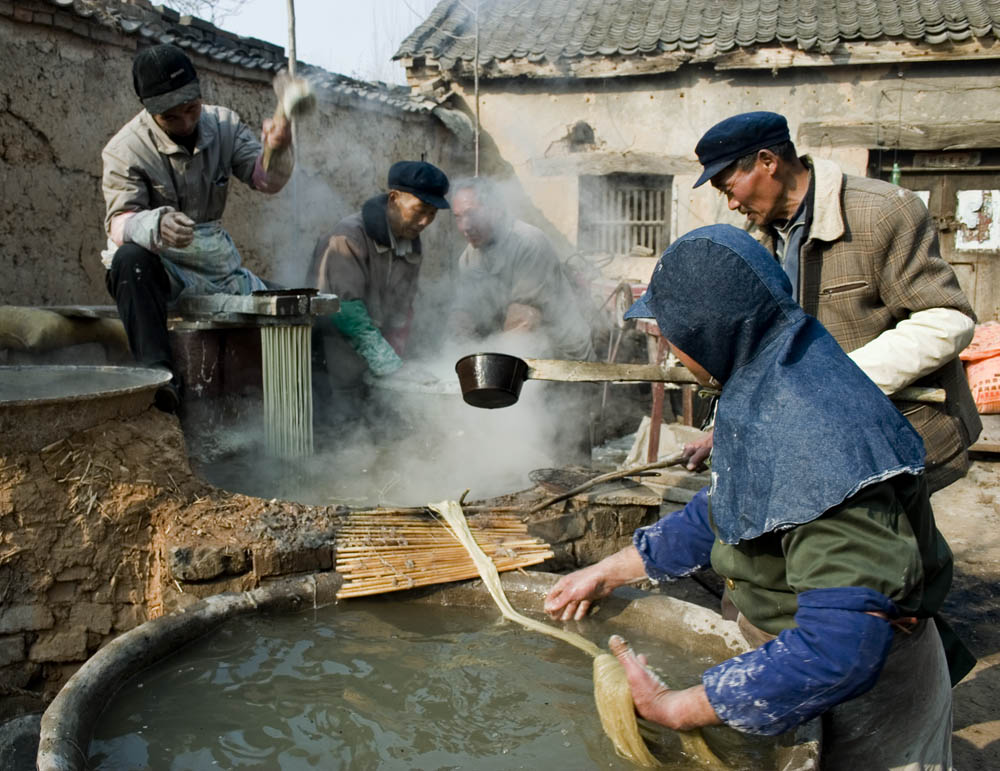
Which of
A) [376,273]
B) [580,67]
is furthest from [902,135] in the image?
[376,273]

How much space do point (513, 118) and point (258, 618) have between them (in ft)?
36.9

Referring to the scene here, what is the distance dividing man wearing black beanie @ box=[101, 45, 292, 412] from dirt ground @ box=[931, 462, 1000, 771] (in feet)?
12.4

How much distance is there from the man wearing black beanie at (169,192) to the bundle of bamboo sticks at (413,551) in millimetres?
1503

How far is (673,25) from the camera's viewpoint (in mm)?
12508

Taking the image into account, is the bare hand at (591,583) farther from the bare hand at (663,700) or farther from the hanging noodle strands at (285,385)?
the hanging noodle strands at (285,385)

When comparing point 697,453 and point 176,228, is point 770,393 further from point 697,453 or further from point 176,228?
point 176,228

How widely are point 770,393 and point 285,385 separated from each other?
11.1 ft

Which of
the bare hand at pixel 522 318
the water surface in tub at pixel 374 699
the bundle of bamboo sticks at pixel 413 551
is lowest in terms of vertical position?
the water surface in tub at pixel 374 699

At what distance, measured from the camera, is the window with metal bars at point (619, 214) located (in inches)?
503

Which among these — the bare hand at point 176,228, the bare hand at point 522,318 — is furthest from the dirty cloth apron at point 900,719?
the bare hand at point 522,318

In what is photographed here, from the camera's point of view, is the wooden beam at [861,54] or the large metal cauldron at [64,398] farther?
the wooden beam at [861,54]

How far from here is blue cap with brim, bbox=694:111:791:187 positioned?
279 centimetres

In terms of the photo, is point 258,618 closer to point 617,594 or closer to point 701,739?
point 617,594

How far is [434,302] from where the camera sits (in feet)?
27.1
